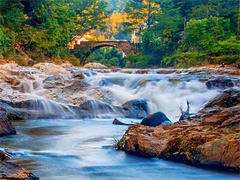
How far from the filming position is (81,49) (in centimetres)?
4384

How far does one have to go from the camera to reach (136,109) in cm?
1341

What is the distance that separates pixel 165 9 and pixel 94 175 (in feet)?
119

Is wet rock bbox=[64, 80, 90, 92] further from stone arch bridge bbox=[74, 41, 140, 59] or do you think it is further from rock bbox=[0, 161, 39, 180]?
stone arch bridge bbox=[74, 41, 140, 59]

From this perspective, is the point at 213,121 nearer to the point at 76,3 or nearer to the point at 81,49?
the point at 81,49

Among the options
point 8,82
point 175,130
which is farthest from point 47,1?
point 175,130

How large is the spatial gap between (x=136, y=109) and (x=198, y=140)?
23.9 feet

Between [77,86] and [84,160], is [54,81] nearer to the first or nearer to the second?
[77,86]

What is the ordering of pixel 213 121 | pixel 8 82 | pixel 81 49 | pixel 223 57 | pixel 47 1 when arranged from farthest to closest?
pixel 81 49, pixel 47 1, pixel 223 57, pixel 8 82, pixel 213 121

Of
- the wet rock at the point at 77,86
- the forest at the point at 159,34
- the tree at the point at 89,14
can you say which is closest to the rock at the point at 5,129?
the wet rock at the point at 77,86

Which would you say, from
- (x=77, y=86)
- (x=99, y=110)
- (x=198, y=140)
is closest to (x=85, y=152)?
(x=198, y=140)

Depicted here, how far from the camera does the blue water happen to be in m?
5.69

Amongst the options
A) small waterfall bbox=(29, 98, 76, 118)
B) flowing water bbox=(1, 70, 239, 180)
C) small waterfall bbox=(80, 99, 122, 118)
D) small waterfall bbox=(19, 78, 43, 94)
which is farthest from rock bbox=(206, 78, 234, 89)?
small waterfall bbox=(19, 78, 43, 94)

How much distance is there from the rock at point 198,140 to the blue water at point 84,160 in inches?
5.5

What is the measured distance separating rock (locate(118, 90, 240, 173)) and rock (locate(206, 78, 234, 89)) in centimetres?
835
